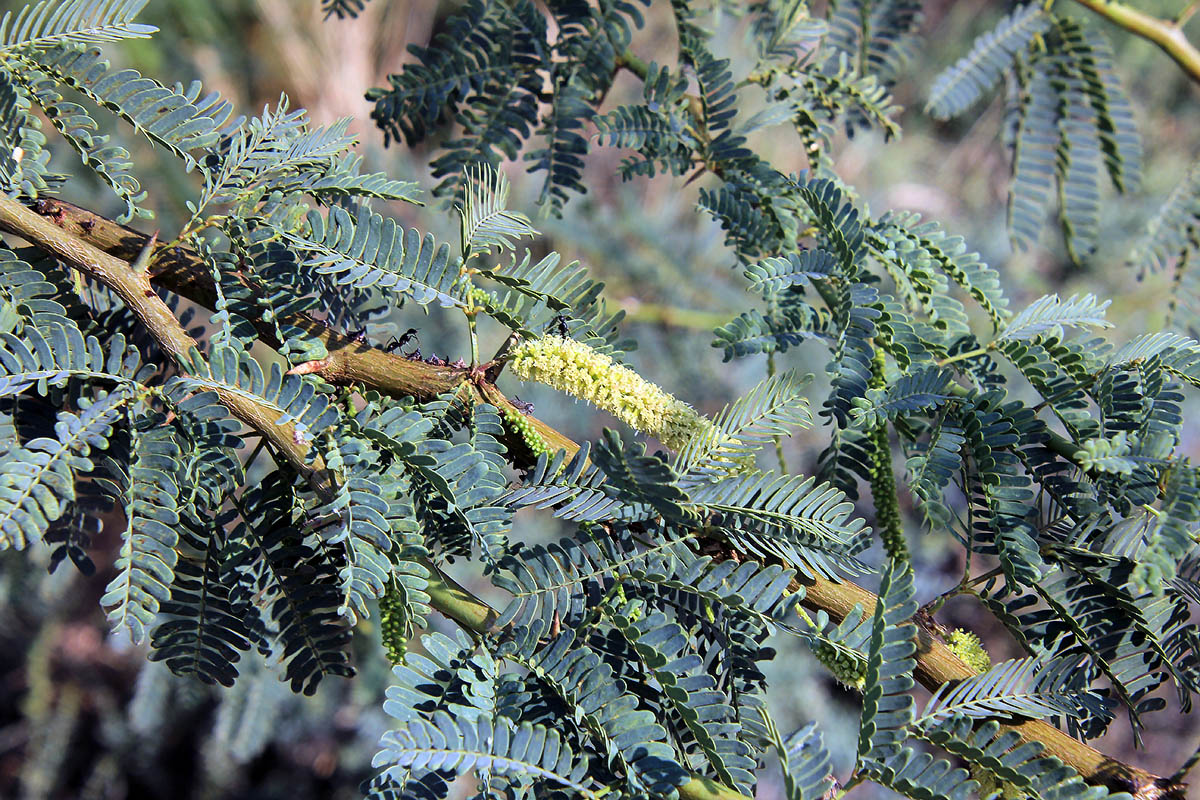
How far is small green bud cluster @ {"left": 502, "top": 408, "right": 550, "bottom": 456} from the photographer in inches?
27.7

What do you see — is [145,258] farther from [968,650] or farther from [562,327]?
[968,650]

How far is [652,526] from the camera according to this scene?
68cm

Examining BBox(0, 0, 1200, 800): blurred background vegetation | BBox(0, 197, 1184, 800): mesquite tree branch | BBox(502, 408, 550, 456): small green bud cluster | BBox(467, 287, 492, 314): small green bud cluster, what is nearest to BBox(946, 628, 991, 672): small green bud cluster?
BBox(0, 197, 1184, 800): mesquite tree branch

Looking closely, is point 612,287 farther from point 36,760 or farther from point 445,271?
point 36,760

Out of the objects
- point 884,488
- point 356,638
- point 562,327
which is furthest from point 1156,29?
point 356,638

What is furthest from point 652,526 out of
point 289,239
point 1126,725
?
point 1126,725

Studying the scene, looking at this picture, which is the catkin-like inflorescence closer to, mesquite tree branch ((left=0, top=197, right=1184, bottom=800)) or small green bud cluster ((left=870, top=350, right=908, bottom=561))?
mesquite tree branch ((left=0, top=197, right=1184, bottom=800))

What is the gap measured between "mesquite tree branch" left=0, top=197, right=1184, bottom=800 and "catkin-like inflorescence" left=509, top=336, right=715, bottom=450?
49 millimetres

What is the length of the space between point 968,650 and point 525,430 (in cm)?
44

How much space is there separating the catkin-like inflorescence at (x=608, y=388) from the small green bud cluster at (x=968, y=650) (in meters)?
0.30

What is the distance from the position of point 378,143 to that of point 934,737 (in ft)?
8.27

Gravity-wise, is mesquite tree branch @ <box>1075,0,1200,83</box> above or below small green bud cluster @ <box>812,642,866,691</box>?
above

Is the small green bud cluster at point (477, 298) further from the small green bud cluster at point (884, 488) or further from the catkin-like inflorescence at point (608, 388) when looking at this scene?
the small green bud cluster at point (884, 488)

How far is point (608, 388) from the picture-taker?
2.29 ft
